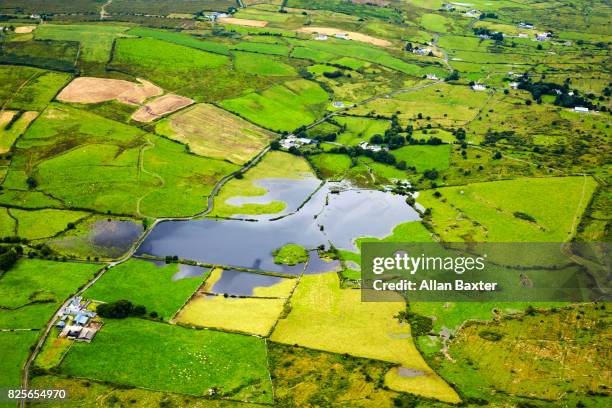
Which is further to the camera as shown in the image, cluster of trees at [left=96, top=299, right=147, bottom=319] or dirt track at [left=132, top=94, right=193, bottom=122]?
dirt track at [left=132, top=94, right=193, bottom=122]

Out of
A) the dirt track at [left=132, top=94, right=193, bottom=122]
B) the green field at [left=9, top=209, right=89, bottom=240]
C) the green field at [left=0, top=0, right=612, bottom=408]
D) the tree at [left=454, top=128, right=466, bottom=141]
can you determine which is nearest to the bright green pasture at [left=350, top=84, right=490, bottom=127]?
the green field at [left=0, top=0, right=612, bottom=408]

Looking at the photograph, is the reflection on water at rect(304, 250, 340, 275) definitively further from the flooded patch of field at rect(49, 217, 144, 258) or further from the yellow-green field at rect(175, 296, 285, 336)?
the flooded patch of field at rect(49, 217, 144, 258)

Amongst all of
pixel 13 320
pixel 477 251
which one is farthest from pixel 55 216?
pixel 477 251

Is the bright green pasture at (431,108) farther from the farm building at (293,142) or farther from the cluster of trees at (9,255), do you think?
the cluster of trees at (9,255)

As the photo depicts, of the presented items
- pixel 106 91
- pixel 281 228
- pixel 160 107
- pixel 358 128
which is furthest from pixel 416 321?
pixel 106 91

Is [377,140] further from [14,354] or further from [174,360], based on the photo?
[14,354]
